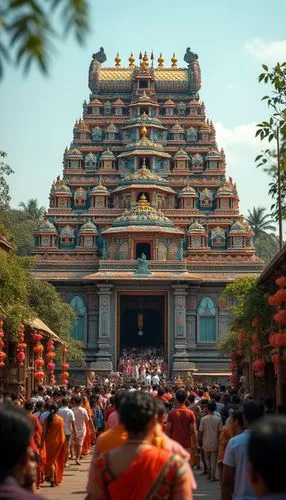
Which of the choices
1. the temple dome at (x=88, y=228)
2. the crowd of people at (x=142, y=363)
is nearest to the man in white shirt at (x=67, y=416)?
the crowd of people at (x=142, y=363)

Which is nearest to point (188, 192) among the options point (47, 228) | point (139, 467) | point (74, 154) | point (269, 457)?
point (74, 154)

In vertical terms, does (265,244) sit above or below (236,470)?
above

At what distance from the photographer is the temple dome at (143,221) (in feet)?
173

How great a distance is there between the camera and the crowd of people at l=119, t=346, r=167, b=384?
153ft

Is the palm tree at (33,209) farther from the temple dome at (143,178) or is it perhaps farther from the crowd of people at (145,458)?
the crowd of people at (145,458)

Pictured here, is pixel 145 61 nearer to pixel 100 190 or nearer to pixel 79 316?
pixel 100 190

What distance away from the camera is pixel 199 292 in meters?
52.8

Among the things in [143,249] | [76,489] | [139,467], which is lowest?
[76,489]

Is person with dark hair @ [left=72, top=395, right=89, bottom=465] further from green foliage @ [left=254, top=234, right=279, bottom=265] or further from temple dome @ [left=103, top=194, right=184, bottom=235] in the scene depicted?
green foliage @ [left=254, top=234, right=279, bottom=265]

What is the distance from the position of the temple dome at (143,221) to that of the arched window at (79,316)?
13.3 ft

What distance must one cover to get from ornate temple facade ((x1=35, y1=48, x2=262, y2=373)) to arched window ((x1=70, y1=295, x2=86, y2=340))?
0.25 feet

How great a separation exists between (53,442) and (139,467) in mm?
10068

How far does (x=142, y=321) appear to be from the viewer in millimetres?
57875

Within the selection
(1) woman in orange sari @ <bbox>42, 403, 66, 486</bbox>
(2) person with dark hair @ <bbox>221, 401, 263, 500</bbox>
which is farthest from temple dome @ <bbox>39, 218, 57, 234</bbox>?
(2) person with dark hair @ <bbox>221, 401, 263, 500</bbox>
